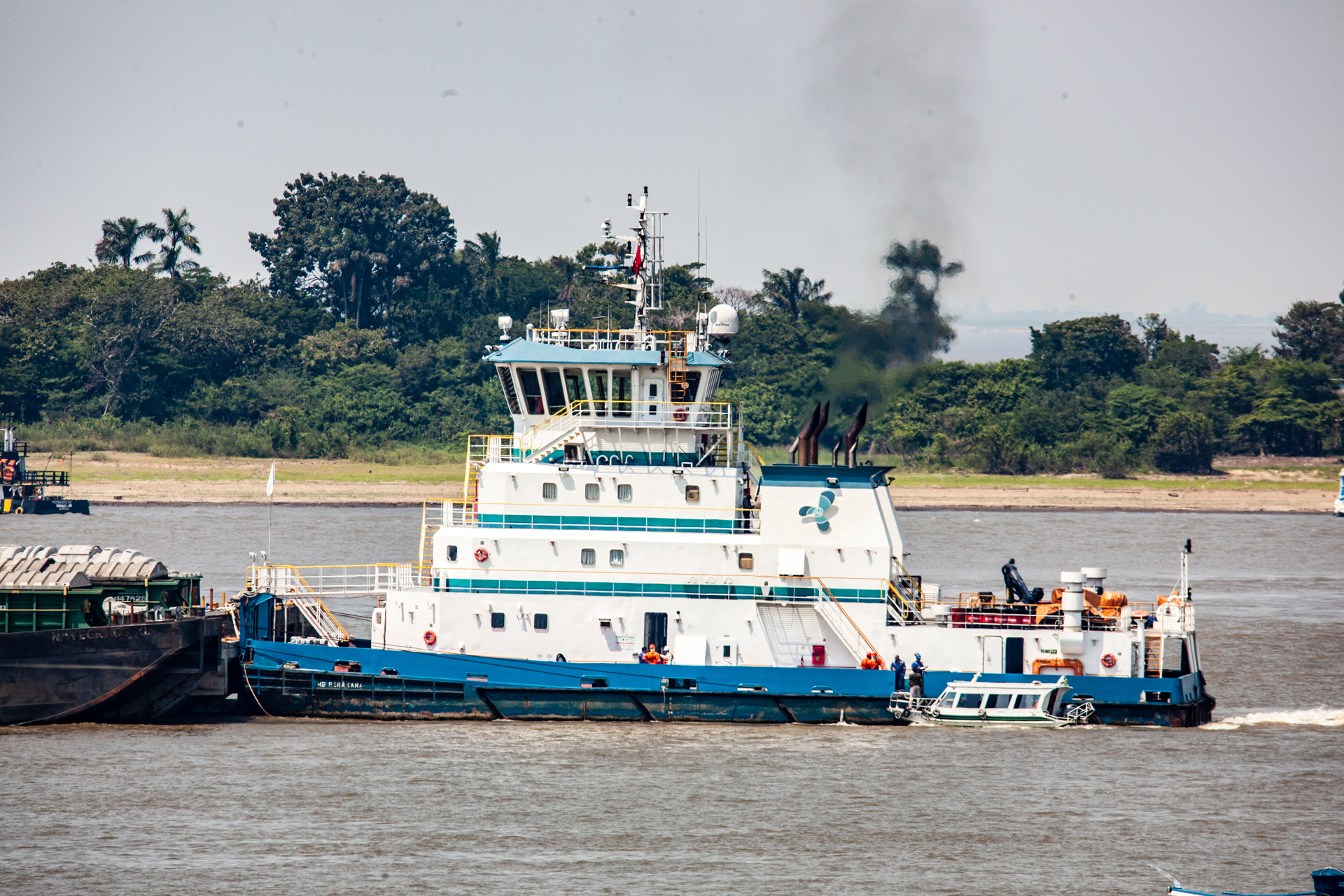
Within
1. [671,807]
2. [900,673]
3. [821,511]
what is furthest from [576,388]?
[671,807]

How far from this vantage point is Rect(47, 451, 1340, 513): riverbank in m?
74.8

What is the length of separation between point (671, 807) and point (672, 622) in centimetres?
508

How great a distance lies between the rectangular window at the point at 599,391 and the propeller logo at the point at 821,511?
162 inches

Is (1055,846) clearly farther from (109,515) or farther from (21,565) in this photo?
(109,515)

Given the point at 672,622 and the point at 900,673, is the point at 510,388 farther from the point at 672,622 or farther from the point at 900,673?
the point at 900,673

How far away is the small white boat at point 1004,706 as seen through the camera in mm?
24953

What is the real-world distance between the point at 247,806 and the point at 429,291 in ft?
250

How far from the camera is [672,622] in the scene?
25.2 meters

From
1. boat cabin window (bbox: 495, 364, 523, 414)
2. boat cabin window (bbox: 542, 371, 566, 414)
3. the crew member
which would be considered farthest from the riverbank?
the crew member

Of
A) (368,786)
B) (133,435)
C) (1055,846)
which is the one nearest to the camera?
(1055,846)

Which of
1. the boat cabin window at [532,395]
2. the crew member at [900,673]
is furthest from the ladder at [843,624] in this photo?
the boat cabin window at [532,395]

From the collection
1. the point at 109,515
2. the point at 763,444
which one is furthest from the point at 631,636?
the point at 109,515

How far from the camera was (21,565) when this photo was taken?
82.3 ft

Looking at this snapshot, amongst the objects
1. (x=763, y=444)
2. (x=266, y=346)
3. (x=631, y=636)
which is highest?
(x=266, y=346)
